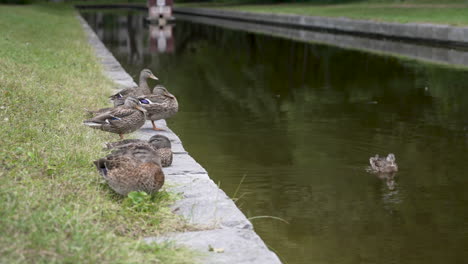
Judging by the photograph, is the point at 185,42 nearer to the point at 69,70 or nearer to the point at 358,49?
the point at 358,49

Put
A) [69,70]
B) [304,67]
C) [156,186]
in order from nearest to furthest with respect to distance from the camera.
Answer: [156,186], [69,70], [304,67]

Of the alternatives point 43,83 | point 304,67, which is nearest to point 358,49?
point 304,67

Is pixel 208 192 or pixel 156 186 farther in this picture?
pixel 208 192

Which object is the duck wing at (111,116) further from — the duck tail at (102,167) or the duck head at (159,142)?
the duck tail at (102,167)

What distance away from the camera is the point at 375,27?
29.9 metres

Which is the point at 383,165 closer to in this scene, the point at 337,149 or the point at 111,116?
the point at 337,149

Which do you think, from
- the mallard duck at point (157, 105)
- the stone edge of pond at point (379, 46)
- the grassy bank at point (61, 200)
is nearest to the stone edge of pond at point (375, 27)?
the stone edge of pond at point (379, 46)

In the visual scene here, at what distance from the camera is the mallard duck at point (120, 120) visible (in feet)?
27.0

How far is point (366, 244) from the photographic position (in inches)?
250

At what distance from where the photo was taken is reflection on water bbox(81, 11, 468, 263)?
6.53 m

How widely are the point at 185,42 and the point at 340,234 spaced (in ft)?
78.9

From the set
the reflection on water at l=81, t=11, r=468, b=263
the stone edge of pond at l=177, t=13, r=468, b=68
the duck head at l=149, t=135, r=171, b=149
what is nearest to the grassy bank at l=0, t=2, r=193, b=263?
the duck head at l=149, t=135, r=171, b=149

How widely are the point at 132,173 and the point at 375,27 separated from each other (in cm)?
2538

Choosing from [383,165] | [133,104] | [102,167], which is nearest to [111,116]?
[133,104]
